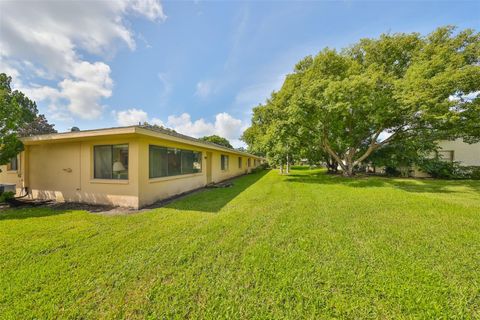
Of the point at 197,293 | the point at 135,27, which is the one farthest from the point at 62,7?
the point at 197,293

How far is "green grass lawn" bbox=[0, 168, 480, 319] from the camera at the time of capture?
198 centimetres

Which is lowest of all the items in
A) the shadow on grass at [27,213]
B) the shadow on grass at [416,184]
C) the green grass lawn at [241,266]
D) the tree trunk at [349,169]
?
the green grass lawn at [241,266]

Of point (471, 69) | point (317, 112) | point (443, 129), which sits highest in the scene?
point (471, 69)

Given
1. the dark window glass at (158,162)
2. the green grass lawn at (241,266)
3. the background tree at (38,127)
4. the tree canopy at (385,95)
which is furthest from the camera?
the background tree at (38,127)

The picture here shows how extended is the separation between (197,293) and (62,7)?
9.26 m

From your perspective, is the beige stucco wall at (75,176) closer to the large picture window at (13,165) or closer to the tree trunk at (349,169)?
the large picture window at (13,165)

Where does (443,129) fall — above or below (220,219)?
above

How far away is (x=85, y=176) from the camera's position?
255 inches

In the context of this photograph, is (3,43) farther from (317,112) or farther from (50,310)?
(317,112)

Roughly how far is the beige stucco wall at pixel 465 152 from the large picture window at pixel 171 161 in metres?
19.7

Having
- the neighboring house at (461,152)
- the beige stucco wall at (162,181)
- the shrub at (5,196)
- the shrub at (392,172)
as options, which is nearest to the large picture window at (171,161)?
the beige stucco wall at (162,181)

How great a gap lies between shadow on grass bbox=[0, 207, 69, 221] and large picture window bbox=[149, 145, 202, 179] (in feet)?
9.37

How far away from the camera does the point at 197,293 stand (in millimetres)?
2191

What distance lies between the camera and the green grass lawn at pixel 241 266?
198 centimetres
